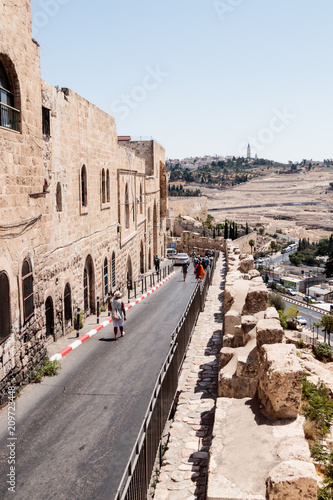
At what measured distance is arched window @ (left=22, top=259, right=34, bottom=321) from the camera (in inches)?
330

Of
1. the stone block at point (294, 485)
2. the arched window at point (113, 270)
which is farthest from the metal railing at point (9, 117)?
the arched window at point (113, 270)

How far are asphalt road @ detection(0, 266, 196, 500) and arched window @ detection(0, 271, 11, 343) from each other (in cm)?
120

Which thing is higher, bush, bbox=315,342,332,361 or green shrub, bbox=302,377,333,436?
green shrub, bbox=302,377,333,436

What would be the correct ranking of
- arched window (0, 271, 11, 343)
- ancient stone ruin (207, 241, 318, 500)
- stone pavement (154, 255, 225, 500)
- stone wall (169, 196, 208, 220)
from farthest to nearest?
1. stone wall (169, 196, 208, 220)
2. arched window (0, 271, 11, 343)
3. stone pavement (154, 255, 225, 500)
4. ancient stone ruin (207, 241, 318, 500)

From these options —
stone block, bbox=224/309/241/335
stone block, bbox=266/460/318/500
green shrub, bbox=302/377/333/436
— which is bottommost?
green shrub, bbox=302/377/333/436

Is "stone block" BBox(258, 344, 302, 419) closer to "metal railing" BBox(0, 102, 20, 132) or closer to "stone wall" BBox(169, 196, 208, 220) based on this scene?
"metal railing" BBox(0, 102, 20, 132)

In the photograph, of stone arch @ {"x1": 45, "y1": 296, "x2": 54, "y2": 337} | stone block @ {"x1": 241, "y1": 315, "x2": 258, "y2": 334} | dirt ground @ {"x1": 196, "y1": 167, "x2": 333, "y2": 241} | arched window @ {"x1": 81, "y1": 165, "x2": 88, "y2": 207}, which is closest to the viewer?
stone block @ {"x1": 241, "y1": 315, "x2": 258, "y2": 334}

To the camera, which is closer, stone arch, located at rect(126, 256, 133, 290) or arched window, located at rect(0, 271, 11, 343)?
arched window, located at rect(0, 271, 11, 343)

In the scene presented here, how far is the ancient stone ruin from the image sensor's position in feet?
11.0

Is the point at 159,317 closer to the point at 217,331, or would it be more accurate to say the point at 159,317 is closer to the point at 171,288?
the point at 217,331

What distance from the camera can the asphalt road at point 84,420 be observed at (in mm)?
5289

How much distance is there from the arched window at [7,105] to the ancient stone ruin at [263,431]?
524 cm

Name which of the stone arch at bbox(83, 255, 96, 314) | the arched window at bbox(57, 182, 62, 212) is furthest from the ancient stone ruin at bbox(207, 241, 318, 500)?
the stone arch at bbox(83, 255, 96, 314)

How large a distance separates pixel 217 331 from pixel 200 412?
4.38 meters
